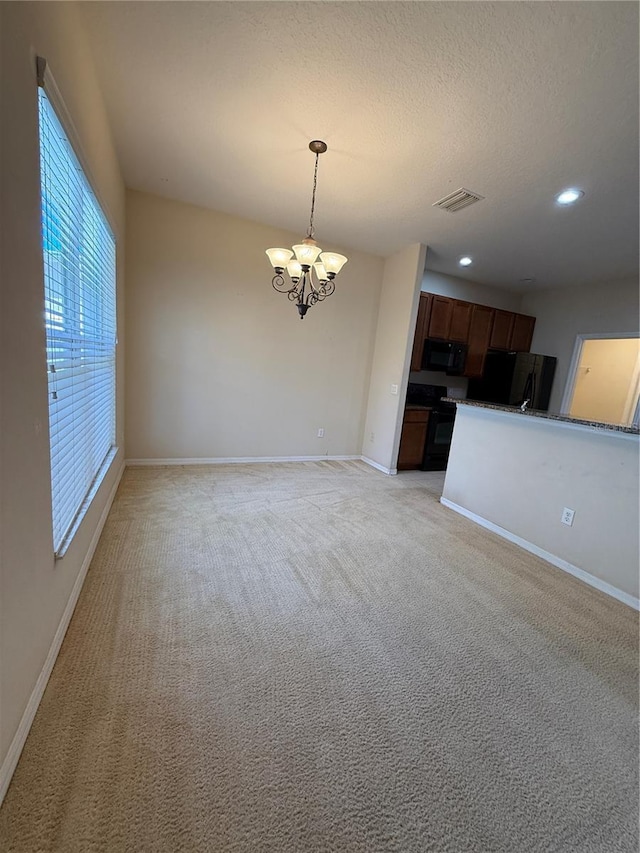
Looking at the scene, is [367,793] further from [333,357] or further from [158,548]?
[333,357]

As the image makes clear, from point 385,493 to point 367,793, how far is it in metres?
2.72

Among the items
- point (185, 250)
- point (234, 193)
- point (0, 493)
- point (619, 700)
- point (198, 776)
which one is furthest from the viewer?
point (185, 250)

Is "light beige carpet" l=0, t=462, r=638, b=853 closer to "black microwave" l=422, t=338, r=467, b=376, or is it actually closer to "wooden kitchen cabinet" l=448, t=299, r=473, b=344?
"black microwave" l=422, t=338, r=467, b=376

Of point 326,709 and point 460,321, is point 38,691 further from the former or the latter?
point 460,321

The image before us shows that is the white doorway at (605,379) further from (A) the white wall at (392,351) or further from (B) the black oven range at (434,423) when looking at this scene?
(A) the white wall at (392,351)

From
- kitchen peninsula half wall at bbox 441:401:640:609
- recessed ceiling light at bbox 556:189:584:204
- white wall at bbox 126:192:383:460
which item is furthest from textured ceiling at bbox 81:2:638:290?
kitchen peninsula half wall at bbox 441:401:640:609

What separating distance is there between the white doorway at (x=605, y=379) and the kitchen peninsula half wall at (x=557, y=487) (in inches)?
119

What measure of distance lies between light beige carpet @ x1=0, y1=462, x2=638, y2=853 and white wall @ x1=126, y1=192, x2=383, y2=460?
184 centimetres

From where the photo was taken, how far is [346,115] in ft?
6.88

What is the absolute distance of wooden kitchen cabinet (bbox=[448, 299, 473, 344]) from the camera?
467 cm

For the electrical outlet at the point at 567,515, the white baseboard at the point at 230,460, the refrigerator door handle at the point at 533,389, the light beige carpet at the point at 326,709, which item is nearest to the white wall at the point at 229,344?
the white baseboard at the point at 230,460

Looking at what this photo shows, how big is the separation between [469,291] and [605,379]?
2547 millimetres

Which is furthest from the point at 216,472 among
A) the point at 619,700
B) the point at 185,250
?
the point at 619,700

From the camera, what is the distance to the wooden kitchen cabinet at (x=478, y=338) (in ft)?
15.9
